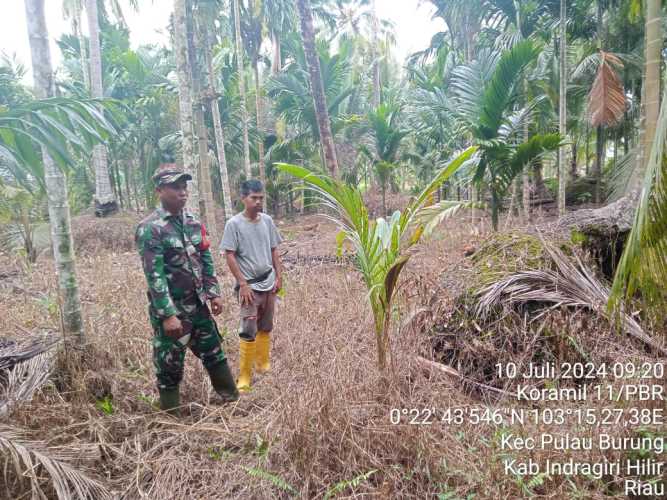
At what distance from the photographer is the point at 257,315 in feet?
11.3

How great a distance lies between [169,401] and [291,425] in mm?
1079

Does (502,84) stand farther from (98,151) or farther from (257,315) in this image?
(98,151)

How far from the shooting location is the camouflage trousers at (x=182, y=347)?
269 cm

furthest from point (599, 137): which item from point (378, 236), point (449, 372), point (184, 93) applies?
point (378, 236)

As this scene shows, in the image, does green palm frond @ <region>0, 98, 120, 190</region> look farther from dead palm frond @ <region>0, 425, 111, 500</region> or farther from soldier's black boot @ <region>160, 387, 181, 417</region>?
soldier's black boot @ <region>160, 387, 181, 417</region>

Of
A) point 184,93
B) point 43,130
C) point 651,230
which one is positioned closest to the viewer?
point 651,230

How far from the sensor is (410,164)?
666 inches

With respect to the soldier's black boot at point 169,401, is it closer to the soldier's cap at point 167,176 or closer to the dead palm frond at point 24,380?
the dead palm frond at point 24,380

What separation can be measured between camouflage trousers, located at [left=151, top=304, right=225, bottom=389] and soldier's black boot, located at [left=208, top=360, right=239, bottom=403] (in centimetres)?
4

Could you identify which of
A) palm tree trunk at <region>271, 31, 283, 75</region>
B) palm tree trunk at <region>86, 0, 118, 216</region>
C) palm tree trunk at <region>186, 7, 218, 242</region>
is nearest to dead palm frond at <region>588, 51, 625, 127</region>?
palm tree trunk at <region>186, 7, 218, 242</region>

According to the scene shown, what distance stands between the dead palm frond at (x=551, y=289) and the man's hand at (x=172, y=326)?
2.29m

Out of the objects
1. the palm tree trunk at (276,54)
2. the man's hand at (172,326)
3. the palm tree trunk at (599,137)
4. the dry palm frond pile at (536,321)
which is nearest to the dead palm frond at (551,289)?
the dry palm frond pile at (536,321)

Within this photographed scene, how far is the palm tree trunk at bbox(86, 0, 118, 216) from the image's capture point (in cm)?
1196

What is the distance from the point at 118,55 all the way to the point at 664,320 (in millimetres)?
17362
